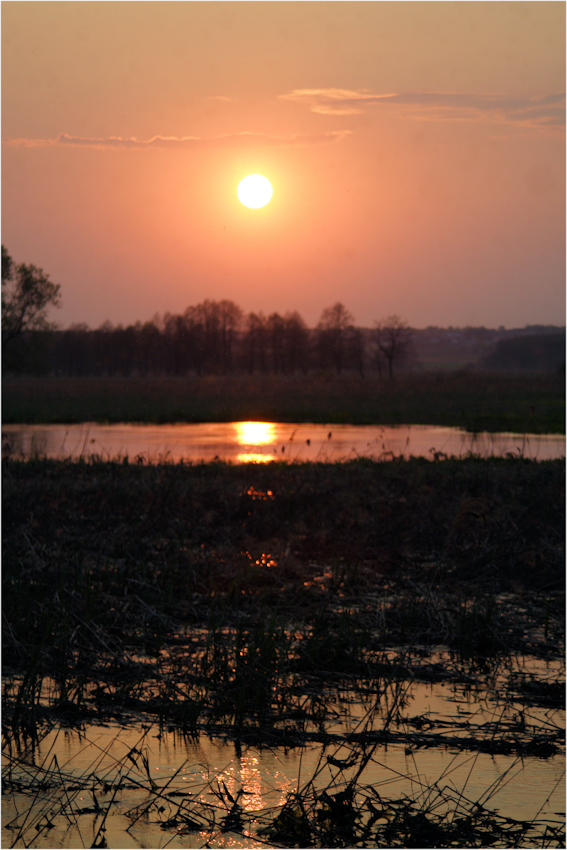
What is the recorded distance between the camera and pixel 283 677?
5.94 m

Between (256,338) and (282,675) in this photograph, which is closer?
(282,675)

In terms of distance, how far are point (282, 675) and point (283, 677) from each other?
16 mm

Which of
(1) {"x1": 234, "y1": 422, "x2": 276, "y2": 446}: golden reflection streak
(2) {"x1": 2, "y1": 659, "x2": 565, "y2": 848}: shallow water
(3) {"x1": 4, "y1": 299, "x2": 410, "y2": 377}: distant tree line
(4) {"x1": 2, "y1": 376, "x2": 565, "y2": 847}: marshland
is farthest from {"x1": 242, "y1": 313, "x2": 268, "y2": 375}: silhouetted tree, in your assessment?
(2) {"x1": 2, "y1": 659, "x2": 565, "y2": 848}: shallow water

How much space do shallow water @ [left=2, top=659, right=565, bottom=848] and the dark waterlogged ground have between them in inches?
0.6

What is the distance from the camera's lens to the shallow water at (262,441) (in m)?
21.1

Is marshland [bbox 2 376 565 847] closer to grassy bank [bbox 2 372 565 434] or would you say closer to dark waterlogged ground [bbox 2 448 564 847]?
dark waterlogged ground [bbox 2 448 564 847]

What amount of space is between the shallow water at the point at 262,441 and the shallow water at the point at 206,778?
1229 cm

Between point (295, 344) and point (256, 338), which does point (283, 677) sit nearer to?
point (295, 344)

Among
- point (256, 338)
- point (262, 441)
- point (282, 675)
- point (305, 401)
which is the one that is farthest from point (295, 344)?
point (282, 675)

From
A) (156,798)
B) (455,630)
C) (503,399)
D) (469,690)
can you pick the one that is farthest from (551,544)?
(503,399)

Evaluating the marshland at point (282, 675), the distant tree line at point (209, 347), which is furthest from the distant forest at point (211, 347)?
the marshland at point (282, 675)

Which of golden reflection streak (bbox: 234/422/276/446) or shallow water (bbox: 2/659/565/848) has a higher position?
golden reflection streak (bbox: 234/422/276/446)

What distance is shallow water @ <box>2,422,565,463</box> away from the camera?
2111cm

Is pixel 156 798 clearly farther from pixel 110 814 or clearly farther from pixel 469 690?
pixel 469 690
